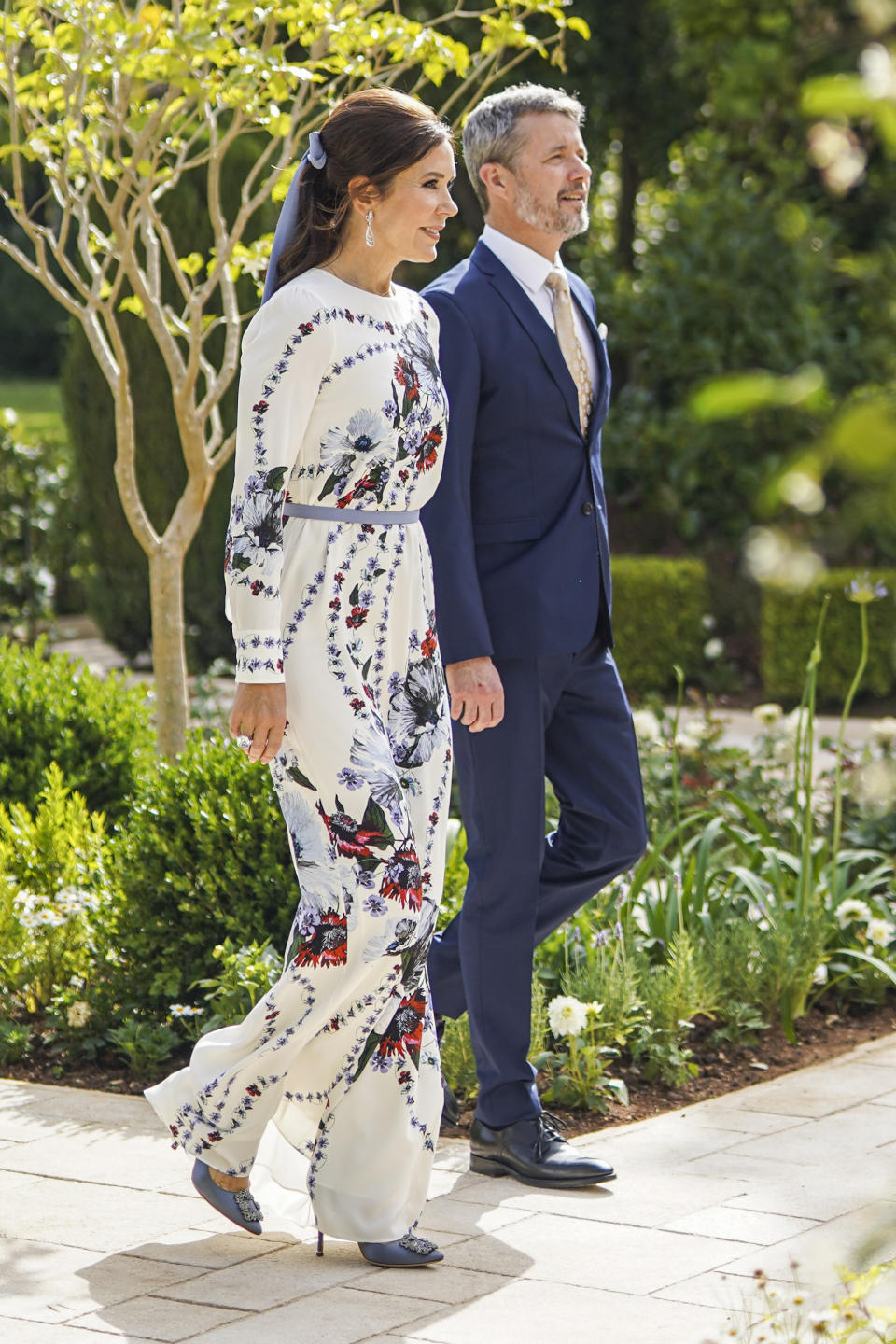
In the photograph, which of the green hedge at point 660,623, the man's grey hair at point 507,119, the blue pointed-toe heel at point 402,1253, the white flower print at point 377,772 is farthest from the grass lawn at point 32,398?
the blue pointed-toe heel at point 402,1253

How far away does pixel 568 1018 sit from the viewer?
3.63 meters

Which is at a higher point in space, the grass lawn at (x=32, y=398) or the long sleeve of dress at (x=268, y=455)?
the grass lawn at (x=32, y=398)

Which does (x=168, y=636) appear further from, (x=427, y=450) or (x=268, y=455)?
(x=268, y=455)

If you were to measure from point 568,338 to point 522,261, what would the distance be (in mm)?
174

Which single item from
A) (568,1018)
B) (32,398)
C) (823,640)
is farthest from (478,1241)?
(32,398)

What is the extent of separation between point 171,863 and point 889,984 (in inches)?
72.3

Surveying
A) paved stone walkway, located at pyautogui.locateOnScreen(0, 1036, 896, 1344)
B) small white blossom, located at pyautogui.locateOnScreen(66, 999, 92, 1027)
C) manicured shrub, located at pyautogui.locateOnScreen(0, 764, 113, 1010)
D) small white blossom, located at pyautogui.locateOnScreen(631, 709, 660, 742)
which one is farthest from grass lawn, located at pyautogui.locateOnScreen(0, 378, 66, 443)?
paved stone walkway, located at pyautogui.locateOnScreen(0, 1036, 896, 1344)

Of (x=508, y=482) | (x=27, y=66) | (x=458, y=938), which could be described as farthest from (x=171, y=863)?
(x=27, y=66)

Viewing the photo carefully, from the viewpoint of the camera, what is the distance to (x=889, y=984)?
4492 millimetres

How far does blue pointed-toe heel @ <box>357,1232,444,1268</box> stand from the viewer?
2811mm

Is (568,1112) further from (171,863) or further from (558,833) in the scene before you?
(171,863)

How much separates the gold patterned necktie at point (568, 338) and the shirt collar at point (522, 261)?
26 mm

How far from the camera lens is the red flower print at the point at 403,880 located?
277cm

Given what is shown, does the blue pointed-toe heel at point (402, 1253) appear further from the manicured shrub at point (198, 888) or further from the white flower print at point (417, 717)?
the manicured shrub at point (198, 888)
